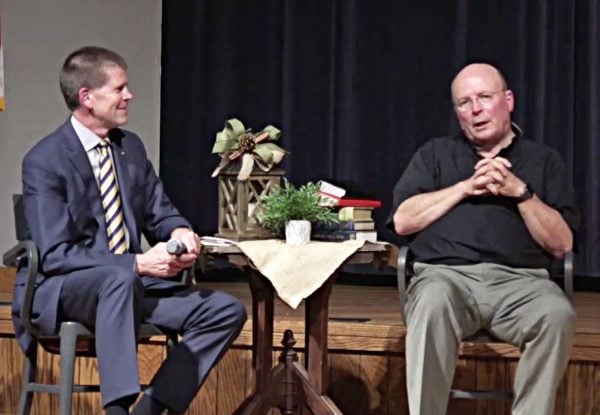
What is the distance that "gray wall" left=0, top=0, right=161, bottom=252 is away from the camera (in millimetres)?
5020

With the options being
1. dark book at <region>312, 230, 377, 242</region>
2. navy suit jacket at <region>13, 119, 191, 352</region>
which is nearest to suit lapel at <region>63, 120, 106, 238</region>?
navy suit jacket at <region>13, 119, 191, 352</region>

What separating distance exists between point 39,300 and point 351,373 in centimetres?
118

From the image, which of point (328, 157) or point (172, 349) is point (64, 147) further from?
point (328, 157)

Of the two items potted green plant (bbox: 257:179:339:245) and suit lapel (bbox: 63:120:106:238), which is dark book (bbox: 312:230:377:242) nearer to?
potted green plant (bbox: 257:179:339:245)

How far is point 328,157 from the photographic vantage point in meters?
5.08

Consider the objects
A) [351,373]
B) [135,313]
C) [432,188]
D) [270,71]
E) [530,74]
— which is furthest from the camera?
[270,71]

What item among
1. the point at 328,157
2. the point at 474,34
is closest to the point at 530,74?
the point at 474,34

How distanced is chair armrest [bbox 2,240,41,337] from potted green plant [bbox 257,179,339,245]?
2.37ft

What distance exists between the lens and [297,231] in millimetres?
3322

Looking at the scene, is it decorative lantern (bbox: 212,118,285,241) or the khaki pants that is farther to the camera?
decorative lantern (bbox: 212,118,285,241)

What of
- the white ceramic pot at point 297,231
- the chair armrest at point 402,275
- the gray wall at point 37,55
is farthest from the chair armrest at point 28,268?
the gray wall at point 37,55

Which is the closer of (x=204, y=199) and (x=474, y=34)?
(x=474, y=34)

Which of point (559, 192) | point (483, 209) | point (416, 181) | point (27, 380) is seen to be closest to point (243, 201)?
point (416, 181)

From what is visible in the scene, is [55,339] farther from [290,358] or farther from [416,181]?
[416,181]
